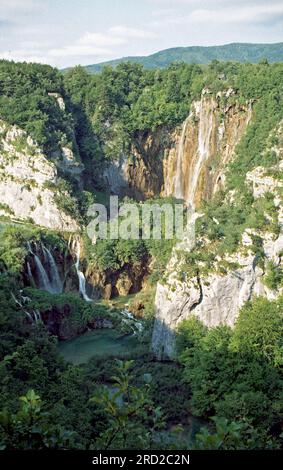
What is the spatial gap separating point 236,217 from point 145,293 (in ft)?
26.8

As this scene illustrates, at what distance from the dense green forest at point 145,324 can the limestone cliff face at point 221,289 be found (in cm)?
29

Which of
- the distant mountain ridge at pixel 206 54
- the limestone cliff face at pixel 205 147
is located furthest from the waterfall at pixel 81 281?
the distant mountain ridge at pixel 206 54

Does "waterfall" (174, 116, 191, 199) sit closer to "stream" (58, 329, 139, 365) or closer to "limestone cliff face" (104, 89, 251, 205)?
"limestone cliff face" (104, 89, 251, 205)

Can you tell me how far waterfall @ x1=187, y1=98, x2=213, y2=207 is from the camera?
3912 centimetres

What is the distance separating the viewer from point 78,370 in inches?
705

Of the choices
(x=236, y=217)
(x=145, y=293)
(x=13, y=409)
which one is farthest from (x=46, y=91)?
(x=13, y=409)

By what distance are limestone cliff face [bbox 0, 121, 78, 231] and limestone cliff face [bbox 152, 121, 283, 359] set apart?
14.1 m

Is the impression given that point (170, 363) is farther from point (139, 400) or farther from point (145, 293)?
point (139, 400)

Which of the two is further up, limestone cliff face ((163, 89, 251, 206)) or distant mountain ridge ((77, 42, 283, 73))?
distant mountain ridge ((77, 42, 283, 73))

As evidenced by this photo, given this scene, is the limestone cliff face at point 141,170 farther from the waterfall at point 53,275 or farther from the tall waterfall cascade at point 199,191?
the waterfall at point 53,275
